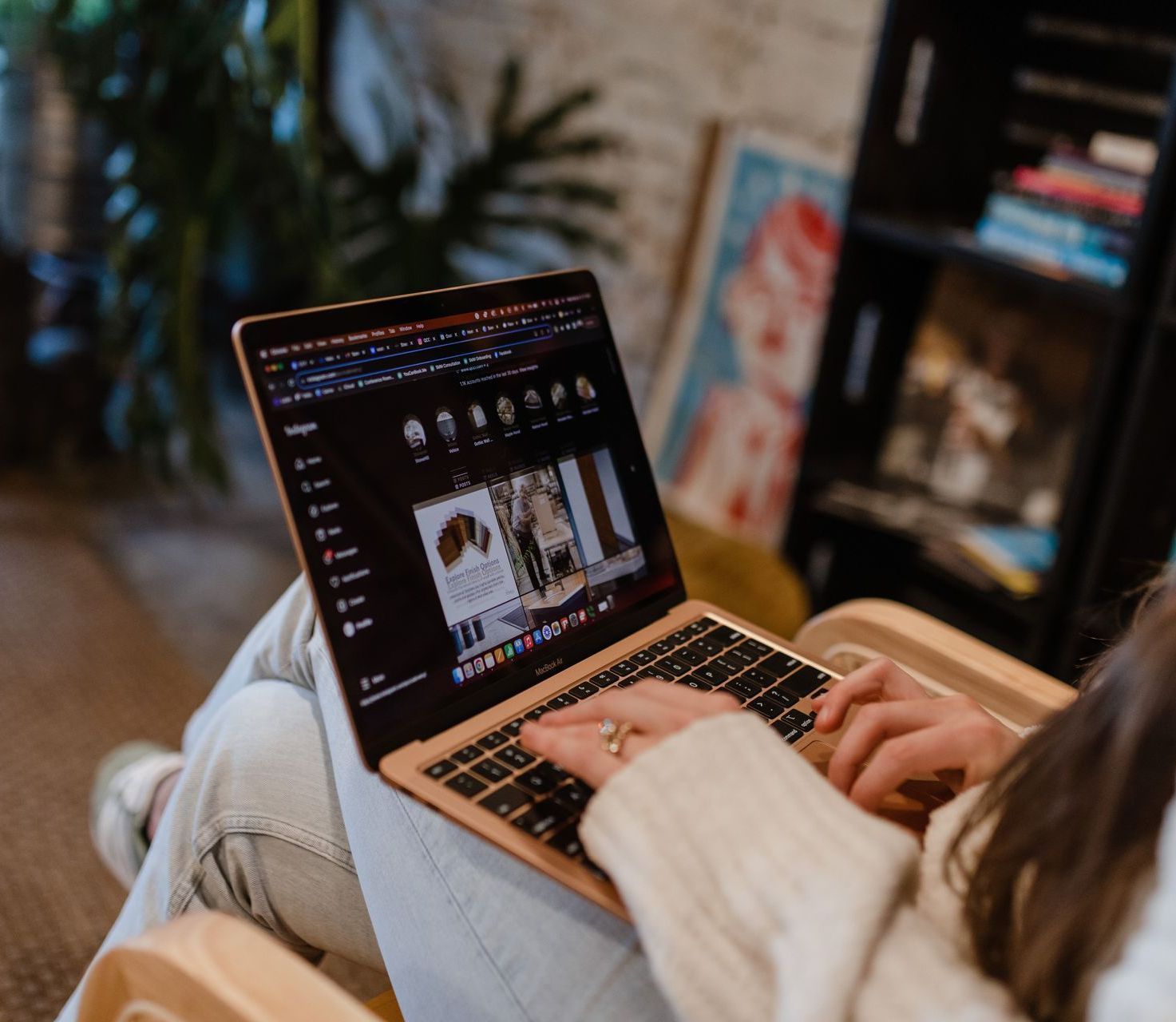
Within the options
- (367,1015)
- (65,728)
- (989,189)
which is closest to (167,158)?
(65,728)

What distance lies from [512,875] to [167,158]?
1695 mm

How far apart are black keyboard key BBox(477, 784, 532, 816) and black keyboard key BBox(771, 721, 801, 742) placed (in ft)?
0.68

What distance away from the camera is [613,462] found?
911 millimetres

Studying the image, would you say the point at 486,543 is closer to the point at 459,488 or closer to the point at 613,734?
the point at 459,488

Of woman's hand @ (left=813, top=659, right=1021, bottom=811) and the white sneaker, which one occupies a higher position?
woman's hand @ (left=813, top=659, right=1021, bottom=811)

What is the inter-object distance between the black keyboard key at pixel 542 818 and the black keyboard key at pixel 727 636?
27 cm

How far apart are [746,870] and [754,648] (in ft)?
1.14

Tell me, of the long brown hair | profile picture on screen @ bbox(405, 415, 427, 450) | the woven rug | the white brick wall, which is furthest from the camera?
the white brick wall

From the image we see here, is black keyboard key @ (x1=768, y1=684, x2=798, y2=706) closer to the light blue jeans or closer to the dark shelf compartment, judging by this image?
the light blue jeans

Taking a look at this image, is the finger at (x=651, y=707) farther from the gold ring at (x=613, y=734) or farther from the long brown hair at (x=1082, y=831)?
the long brown hair at (x=1082, y=831)

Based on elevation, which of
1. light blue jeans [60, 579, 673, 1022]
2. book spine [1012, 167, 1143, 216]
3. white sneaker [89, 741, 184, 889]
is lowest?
white sneaker [89, 741, 184, 889]

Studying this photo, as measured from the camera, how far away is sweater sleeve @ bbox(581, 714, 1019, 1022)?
548 mm

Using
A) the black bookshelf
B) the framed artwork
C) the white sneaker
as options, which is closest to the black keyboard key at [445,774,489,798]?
the white sneaker

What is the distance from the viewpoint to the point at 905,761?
0.70m
